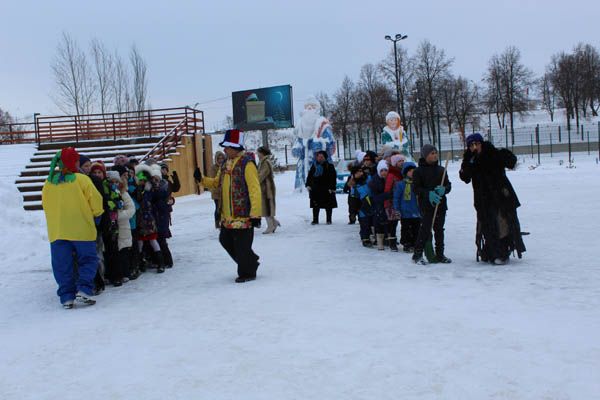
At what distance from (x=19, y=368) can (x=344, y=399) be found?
239 cm

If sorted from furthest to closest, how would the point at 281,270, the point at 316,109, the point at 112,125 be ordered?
the point at 112,125, the point at 316,109, the point at 281,270

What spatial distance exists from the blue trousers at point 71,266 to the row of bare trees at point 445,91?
3834cm

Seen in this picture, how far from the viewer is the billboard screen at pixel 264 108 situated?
29.7m

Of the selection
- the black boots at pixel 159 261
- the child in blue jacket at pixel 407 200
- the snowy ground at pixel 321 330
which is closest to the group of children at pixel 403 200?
the child in blue jacket at pixel 407 200

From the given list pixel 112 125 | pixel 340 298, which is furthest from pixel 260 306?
pixel 112 125

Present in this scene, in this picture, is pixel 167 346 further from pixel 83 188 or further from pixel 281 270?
pixel 281 270

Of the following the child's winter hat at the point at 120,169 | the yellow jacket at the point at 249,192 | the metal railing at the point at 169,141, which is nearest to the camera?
the yellow jacket at the point at 249,192

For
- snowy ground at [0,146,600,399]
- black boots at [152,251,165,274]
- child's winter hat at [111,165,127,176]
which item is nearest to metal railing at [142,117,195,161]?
snowy ground at [0,146,600,399]

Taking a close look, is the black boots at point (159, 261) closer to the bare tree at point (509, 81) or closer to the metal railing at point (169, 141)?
the metal railing at point (169, 141)

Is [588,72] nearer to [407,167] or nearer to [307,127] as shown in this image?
[307,127]

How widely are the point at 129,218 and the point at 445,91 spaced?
4789 centimetres

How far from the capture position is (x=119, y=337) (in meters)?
4.64

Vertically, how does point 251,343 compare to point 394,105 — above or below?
below

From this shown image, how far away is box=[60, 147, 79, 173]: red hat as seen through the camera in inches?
222
